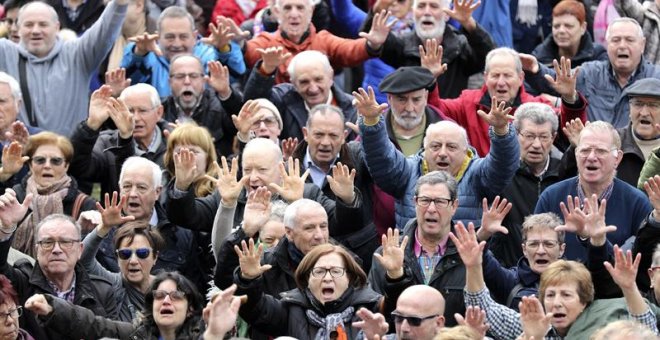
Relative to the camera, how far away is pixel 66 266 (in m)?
11.7

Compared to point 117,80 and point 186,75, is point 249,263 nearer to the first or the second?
point 186,75

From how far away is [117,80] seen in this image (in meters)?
14.2

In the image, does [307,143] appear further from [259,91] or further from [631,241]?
[631,241]

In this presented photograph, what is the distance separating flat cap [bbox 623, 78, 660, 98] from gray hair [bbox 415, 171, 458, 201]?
1.80 metres

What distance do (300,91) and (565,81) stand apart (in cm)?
209

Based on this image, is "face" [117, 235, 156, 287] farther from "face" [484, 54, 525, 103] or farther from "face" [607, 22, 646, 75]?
"face" [607, 22, 646, 75]

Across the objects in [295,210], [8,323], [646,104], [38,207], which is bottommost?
[8,323]

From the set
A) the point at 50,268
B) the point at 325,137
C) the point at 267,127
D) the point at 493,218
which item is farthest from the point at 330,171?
the point at 50,268

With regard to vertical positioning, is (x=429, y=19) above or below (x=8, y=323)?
above

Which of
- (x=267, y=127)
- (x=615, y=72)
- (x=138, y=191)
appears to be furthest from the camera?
(x=615, y=72)

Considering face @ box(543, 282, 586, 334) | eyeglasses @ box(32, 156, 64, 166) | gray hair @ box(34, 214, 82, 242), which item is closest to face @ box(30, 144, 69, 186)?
eyeglasses @ box(32, 156, 64, 166)

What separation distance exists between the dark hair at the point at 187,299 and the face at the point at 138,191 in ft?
4.84

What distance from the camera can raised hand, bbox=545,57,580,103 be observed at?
13.1 meters

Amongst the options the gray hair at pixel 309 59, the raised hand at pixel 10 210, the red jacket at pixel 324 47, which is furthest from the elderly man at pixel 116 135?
the raised hand at pixel 10 210
